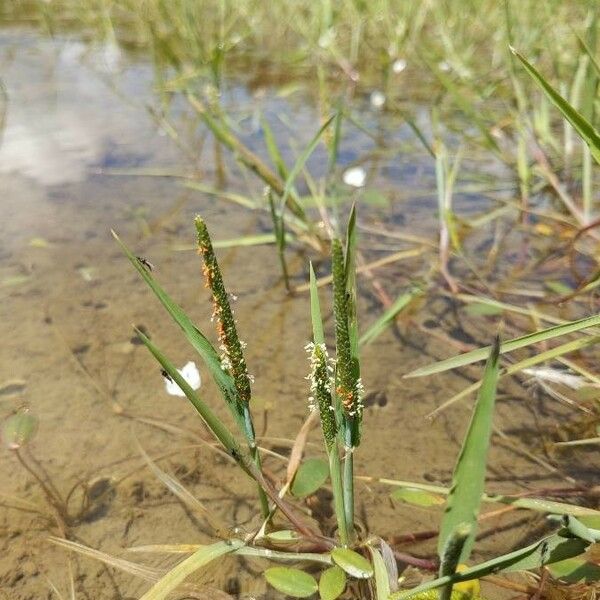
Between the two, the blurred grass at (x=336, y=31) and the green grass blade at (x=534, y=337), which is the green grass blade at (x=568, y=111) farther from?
the blurred grass at (x=336, y=31)

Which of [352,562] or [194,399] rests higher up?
[194,399]

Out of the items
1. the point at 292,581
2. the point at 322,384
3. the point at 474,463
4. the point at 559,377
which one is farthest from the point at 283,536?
the point at 559,377

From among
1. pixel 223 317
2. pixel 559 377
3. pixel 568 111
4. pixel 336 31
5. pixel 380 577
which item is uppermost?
pixel 568 111

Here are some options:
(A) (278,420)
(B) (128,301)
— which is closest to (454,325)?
(A) (278,420)

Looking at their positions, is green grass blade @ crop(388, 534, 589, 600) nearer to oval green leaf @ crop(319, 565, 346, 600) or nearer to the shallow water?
oval green leaf @ crop(319, 565, 346, 600)

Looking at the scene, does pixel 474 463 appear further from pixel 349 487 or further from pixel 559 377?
pixel 559 377

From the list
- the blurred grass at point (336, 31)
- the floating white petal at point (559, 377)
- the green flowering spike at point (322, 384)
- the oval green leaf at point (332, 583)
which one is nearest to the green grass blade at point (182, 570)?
the oval green leaf at point (332, 583)
